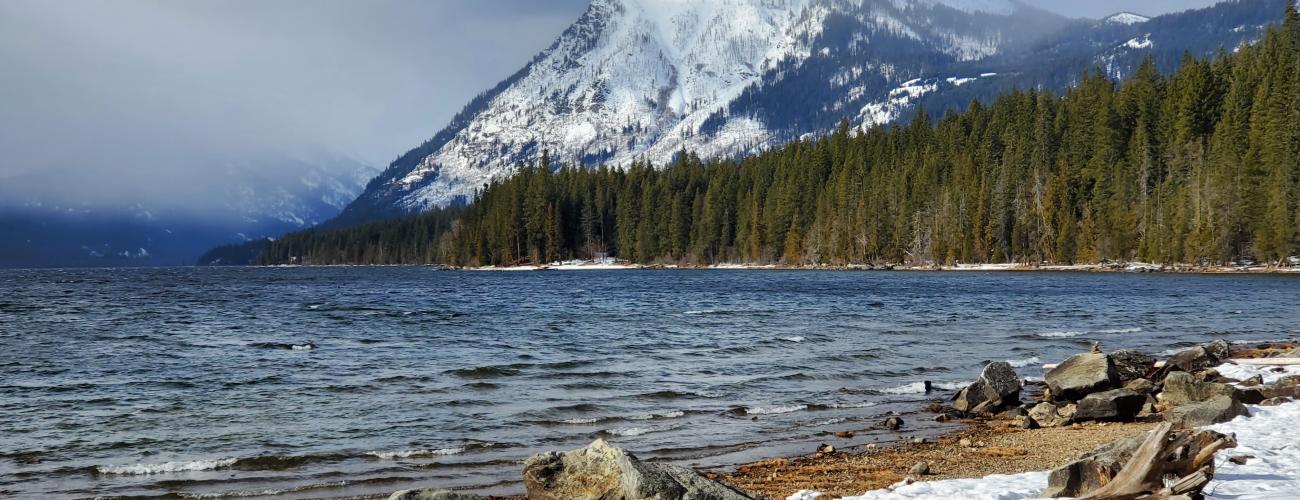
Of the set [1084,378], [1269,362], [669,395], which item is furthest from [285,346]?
[1269,362]

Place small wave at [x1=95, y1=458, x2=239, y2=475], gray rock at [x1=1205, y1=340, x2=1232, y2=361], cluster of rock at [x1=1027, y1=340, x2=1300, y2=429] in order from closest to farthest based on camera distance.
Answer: small wave at [x1=95, y1=458, x2=239, y2=475]
cluster of rock at [x1=1027, y1=340, x2=1300, y2=429]
gray rock at [x1=1205, y1=340, x2=1232, y2=361]

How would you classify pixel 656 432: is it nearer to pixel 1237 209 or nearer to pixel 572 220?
pixel 1237 209

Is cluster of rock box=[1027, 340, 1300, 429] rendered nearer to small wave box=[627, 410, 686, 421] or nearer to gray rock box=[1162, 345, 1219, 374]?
gray rock box=[1162, 345, 1219, 374]

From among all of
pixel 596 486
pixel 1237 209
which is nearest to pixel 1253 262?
pixel 1237 209

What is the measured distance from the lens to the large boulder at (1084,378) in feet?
62.9

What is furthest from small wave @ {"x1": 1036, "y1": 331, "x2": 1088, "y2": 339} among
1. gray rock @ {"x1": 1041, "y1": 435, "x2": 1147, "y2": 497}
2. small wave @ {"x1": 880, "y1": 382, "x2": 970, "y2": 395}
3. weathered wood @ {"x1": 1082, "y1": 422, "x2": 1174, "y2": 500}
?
weathered wood @ {"x1": 1082, "y1": 422, "x2": 1174, "y2": 500}

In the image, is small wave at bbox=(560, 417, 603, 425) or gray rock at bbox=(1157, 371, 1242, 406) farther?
small wave at bbox=(560, 417, 603, 425)

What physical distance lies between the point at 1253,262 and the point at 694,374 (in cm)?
8978

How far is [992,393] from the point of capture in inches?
753

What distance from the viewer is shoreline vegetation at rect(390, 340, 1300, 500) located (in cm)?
916

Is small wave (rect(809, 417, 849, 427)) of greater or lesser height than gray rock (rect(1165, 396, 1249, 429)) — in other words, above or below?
below

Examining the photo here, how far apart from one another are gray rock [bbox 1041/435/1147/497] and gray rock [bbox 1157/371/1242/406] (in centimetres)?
1010

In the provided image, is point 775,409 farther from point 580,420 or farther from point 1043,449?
point 1043,449

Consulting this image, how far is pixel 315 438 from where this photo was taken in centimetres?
1638
